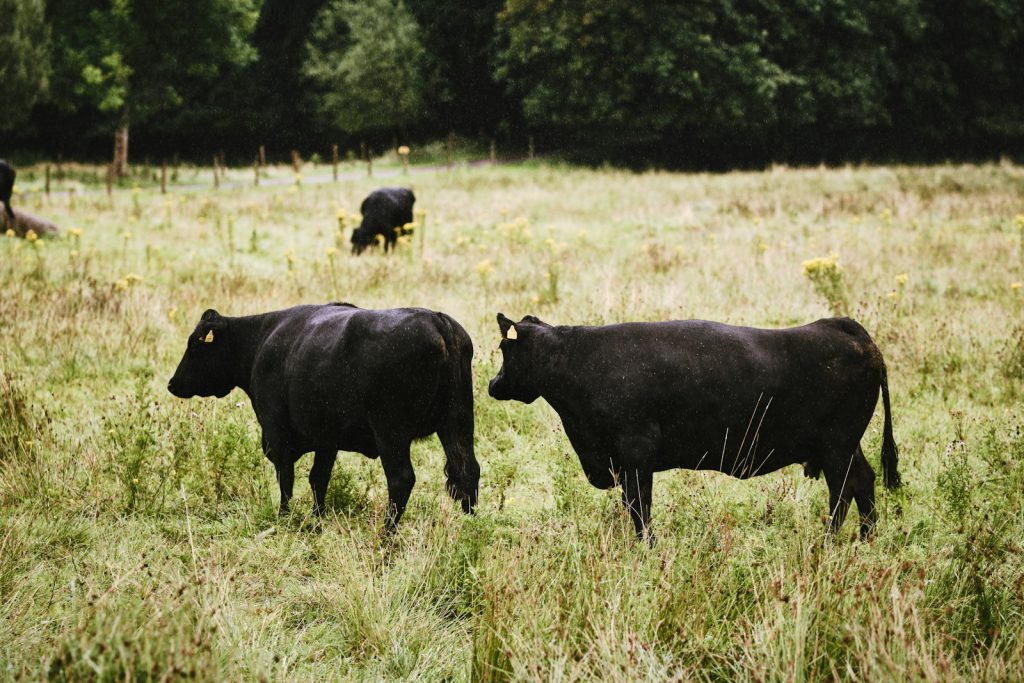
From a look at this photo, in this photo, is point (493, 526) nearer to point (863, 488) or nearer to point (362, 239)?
point (863, 488)

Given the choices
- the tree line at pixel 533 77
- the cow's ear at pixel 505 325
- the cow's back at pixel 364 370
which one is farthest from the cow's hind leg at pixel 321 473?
the tree line at pixel 533 77

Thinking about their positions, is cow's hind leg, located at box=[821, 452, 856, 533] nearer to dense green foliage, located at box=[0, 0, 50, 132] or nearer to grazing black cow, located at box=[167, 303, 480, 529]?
grazing black cow, located at box=[167, 303, 480, 529]

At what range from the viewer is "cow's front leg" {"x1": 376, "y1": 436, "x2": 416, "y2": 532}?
4266 mm

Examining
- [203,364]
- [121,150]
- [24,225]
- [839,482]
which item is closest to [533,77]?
[121,150]

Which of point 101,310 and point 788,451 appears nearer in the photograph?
point 788,451


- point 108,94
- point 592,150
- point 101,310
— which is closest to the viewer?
point 101,310

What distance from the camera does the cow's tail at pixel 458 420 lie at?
4.40m

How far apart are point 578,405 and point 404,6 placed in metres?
44.0

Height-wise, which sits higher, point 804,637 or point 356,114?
point 356,114

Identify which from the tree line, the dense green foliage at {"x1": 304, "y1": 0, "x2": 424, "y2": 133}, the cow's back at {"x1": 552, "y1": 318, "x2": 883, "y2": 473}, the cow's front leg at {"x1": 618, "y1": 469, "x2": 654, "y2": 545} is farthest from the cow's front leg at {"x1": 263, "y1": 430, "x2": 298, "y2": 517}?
the dense green foliage at {"x1": 304, "y1": 0, "x2": 424, "y2": 133}

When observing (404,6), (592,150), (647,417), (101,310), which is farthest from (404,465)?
(404,6)

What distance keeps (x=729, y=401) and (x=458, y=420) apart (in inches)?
58.5

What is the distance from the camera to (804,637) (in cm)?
278

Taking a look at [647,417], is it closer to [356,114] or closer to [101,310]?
[101,310]
